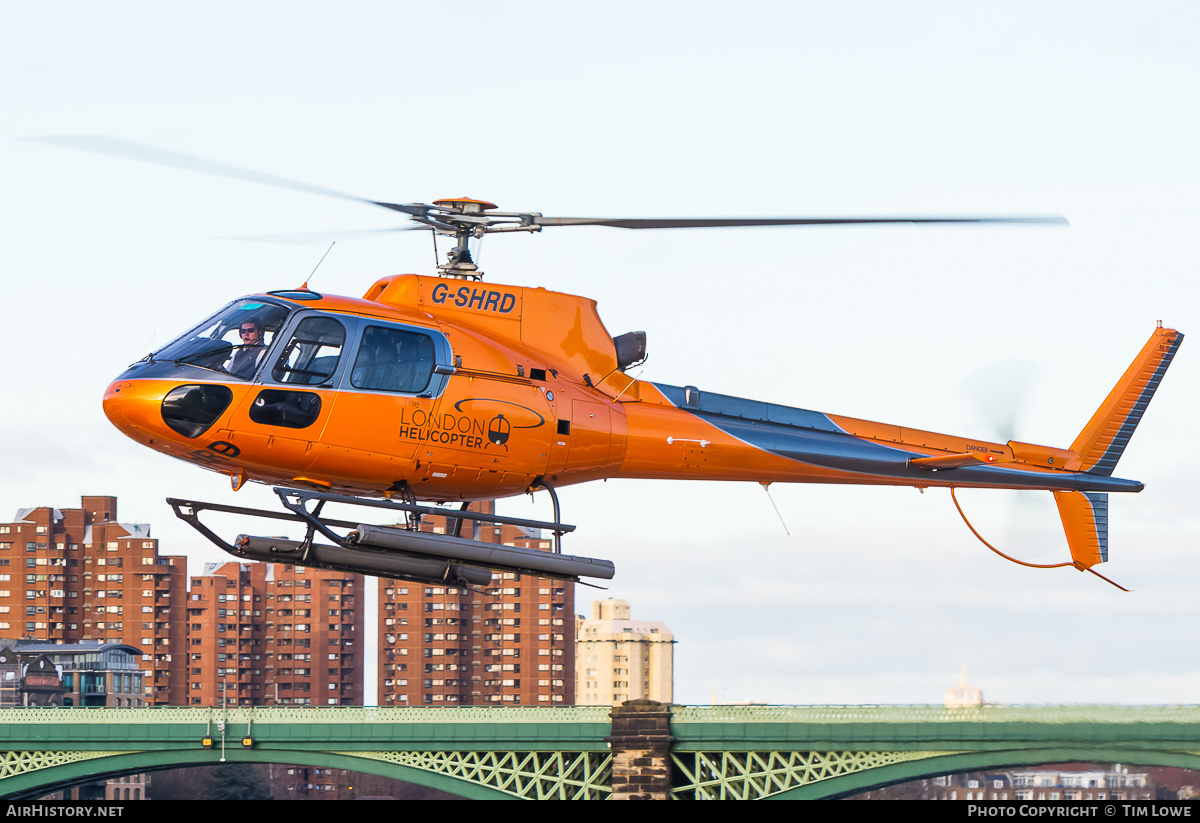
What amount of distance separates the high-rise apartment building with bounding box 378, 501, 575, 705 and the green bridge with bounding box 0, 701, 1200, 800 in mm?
70644

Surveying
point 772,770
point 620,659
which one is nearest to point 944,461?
point 772,770

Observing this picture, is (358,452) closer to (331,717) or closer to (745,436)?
(745,436)

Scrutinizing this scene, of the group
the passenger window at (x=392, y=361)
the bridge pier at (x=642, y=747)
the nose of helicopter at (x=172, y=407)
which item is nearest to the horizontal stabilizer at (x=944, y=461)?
the passenger window at (x=392, y=361)

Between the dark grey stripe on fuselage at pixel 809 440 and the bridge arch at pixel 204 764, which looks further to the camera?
the bridge arch at pixel 204 764

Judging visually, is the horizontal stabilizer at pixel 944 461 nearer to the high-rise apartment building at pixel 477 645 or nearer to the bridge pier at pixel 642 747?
the bridge pier at pixel 642 747

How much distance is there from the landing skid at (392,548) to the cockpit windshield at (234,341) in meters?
1.59

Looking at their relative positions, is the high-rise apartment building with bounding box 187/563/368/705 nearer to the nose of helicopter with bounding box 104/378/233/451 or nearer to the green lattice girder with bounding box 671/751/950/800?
the green lattice girder with bounding box 671/751/950/800

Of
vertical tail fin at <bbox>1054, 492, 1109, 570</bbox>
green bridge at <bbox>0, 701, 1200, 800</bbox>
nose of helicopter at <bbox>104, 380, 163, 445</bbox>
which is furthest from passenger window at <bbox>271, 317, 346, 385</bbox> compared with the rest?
green bridge at <bbox>0, 701, 1200, 800</bbox>

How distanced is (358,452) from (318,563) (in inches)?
57.5

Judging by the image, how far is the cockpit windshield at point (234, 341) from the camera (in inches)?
672

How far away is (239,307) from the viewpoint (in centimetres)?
1752

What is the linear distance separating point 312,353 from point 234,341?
0.86 meters

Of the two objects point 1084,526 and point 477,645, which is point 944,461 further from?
point 477,645

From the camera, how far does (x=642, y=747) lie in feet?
164
